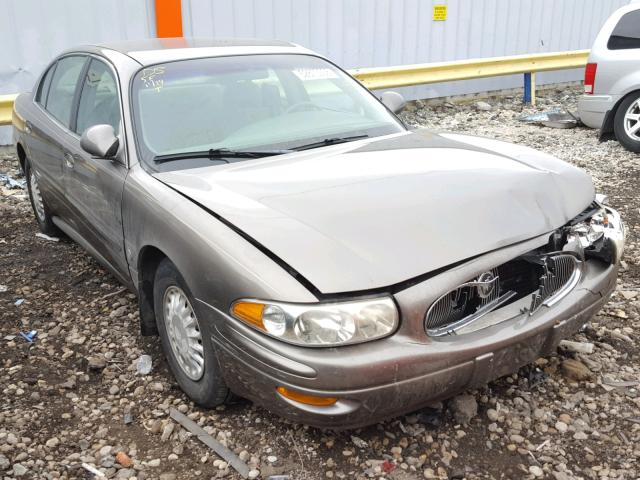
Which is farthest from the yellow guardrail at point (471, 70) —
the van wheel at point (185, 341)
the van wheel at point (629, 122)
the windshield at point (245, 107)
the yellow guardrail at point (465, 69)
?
the van wheel at point (185, 341)

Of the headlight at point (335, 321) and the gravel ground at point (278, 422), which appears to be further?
the gravel ground at point (278, 422)

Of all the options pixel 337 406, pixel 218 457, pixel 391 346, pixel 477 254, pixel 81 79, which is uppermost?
pixel 81 79

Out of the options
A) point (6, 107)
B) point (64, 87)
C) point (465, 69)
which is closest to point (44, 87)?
point (64, 87)

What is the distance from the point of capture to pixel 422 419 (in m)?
2.85

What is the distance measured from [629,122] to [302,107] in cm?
537

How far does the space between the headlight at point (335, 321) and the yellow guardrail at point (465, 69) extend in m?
7.08

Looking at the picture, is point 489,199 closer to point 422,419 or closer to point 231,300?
point 422,419

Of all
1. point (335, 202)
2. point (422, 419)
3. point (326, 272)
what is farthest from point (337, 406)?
point (335, 202)

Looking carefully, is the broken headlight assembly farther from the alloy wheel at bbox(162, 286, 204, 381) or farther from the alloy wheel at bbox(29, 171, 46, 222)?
the alloy wheel at bbox(29, 171, 46, 222)

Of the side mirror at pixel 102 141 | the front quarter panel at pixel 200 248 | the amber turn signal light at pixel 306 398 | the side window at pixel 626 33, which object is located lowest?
the amber turn signal light at pixel 306 398

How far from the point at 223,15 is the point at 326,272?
708 centimetres

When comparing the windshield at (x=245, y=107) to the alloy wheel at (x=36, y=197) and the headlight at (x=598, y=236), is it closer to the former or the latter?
the headlight at (x=598, y=236)

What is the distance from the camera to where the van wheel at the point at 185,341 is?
2709mm

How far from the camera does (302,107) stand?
3.80 m
